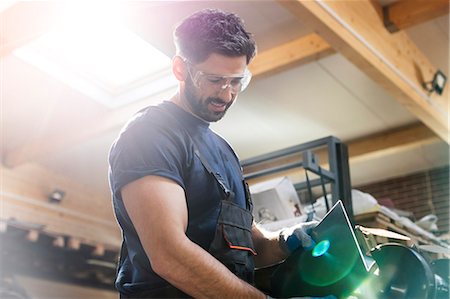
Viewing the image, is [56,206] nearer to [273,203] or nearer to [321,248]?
[273,203]

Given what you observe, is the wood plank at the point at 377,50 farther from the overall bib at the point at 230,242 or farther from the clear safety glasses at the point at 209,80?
the overall bib at the point at 230,242

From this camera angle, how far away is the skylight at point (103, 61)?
13.0 ft

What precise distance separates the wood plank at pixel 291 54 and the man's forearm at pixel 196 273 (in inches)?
102

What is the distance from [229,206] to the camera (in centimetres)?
142

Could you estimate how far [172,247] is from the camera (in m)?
1.21

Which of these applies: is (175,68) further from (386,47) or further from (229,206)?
(386,47)

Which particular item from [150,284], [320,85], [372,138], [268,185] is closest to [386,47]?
[320,85]

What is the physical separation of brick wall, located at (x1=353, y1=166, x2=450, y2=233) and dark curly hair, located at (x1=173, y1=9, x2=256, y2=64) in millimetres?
4401

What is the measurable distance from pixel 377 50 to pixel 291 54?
0.57 m

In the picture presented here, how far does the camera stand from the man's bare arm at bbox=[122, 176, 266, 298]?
1.22 m

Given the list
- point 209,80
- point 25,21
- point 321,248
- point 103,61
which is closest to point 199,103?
point 209,80

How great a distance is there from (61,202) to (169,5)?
141 inches

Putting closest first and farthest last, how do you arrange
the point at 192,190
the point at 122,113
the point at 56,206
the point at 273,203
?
the point at 192,190, the point at 273,203, the point at 122,113, the point at 56,206

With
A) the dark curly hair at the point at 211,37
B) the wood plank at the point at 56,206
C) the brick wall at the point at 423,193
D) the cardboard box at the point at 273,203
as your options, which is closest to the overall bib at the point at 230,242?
the dark curly hair at the point at 211,37
